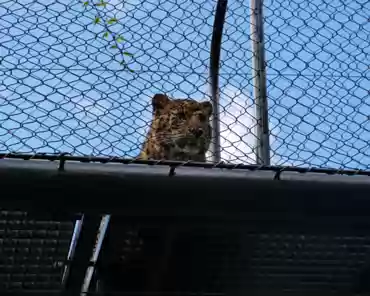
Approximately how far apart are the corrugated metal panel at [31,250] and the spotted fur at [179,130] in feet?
3.76

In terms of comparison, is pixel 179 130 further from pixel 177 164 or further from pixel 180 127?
pixel 177 164

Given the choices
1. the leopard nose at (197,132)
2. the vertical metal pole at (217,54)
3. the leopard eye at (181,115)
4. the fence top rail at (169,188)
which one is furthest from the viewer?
the leopard eye at (181,115)

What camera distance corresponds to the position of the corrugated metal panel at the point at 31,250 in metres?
1.44

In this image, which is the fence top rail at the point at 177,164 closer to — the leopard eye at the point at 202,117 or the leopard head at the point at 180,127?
the leopard head at the point at 180,127

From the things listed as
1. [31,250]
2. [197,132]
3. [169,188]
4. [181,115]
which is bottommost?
[31,250]

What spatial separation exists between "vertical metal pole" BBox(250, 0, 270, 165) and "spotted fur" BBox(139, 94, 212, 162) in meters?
0.72

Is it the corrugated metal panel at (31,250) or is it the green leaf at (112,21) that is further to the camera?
the green leaf at (112,21)

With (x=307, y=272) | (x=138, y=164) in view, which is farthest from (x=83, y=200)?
(x=307, y=272)

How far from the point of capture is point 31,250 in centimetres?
151

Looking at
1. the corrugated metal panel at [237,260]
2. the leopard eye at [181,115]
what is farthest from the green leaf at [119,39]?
the leopard eye at [181,115]

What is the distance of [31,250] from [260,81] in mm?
794

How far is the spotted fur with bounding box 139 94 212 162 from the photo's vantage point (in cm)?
280

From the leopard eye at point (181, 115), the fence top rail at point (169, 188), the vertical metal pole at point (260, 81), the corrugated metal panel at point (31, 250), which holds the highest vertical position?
the leopard eye at point (181, 115)

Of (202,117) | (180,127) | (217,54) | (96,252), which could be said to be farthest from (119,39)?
(180,127)
